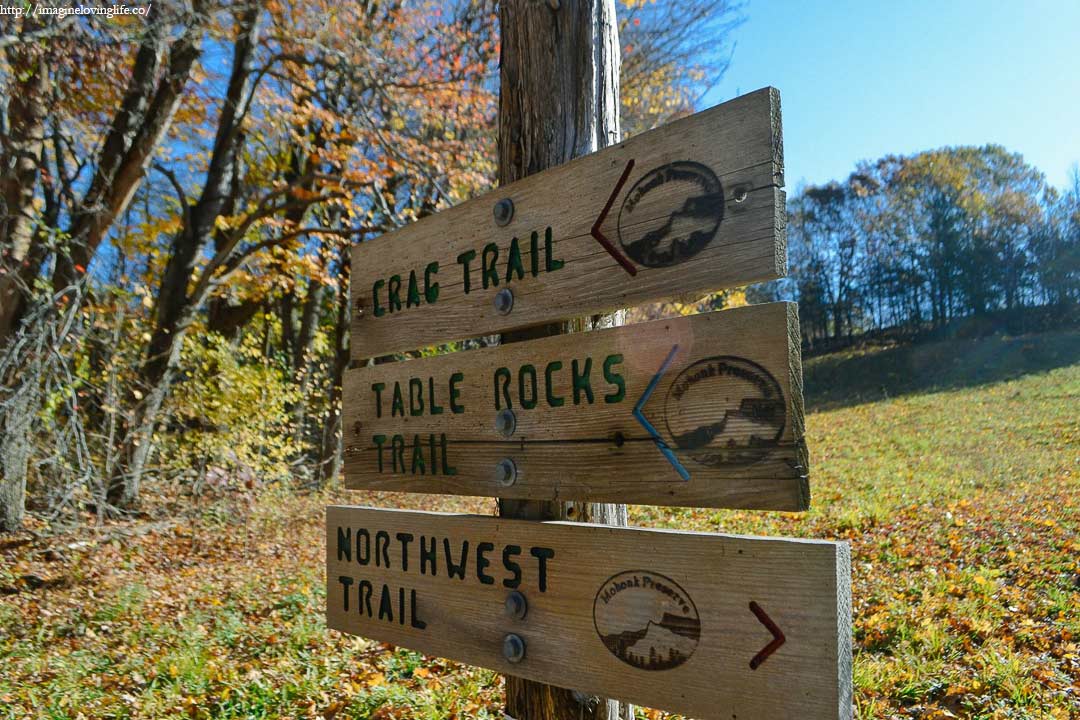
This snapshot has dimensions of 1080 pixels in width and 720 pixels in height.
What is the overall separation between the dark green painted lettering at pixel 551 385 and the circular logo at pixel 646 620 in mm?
452

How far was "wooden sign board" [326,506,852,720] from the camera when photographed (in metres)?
1.44

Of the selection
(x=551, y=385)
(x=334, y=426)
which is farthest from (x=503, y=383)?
(x=334, y=426)

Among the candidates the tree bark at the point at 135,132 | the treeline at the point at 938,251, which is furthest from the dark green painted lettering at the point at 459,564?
the treeline at the point at 938,251

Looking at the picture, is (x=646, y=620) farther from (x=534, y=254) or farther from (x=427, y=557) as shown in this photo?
(x=534, y=254)

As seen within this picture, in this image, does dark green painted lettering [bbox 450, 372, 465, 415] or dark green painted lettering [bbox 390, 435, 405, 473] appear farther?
dark green painted lettering [bbox 390, 435, 405, 473]

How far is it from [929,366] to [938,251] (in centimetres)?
400

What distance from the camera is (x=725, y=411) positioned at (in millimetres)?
1553

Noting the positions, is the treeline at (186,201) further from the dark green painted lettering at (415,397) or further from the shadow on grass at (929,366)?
the shadow on grass at (929,366)

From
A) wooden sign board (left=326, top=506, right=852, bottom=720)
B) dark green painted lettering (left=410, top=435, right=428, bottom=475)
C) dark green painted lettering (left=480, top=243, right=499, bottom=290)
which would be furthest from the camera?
dark green painted lettering (left=410, top=435, right=428, bottom=475)

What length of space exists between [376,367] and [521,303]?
0.65m

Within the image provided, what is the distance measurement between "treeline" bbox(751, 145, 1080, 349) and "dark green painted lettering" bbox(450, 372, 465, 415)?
1759cm

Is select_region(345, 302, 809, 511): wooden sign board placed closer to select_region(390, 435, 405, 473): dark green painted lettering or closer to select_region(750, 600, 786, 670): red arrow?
select_region(390, 435, 405, 473): dark green painted lettering

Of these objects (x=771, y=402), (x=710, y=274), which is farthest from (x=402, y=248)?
(x=771, y=402)

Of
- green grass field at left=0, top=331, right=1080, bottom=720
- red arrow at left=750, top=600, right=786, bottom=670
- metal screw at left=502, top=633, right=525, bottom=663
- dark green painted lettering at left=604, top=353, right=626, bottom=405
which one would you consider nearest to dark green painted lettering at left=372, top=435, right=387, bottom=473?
metal screw at left=502, top=633, right=525, bottom=663
